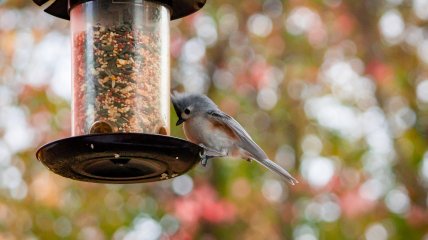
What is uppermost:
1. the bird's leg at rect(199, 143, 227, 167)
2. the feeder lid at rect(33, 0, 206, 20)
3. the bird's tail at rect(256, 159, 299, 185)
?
the feeder lid at rect(33, 0, 206, 20)

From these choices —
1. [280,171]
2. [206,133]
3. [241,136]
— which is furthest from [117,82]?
[280,171]

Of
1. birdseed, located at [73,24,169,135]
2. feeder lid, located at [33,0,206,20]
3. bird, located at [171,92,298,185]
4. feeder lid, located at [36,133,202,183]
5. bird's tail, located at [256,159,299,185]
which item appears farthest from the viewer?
bird, located at [171,92,298,185]

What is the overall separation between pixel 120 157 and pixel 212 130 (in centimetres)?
133

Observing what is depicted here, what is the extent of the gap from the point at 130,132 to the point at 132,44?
1.92ft

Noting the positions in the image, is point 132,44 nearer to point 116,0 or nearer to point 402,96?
point 116,0

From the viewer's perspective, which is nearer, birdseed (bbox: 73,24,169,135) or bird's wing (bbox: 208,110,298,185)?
birdseed (bbox: 73,24,169,135)

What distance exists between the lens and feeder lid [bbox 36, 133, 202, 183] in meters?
5.14

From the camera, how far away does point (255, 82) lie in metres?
12.6

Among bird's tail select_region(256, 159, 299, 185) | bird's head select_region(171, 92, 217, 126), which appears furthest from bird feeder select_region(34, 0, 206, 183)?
bird's tail select_region(256, 159, 299, 185)

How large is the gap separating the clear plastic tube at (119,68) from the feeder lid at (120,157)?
21 centimetres

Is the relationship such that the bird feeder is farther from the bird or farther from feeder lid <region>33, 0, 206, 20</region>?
the bird

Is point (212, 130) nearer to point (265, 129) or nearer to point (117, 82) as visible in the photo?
point (117, 82)

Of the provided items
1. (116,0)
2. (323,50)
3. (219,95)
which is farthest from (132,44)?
(323,50)

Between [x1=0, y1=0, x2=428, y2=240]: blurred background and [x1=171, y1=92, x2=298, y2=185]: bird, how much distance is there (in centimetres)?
540
